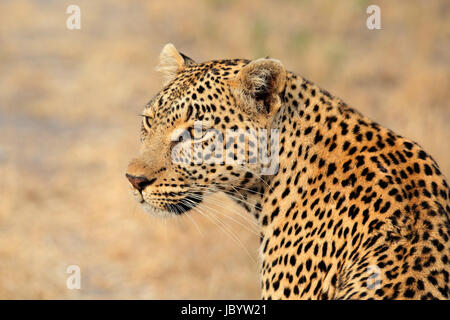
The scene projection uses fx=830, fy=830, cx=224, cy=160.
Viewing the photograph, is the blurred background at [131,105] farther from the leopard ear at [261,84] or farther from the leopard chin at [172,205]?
the leopard ear at [261,84]

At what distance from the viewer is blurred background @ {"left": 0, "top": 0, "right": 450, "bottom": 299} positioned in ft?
32.8

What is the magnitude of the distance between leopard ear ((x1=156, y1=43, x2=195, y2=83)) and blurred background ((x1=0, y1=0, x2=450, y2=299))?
152 cm

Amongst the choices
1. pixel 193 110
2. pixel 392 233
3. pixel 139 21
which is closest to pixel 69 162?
pixel 139 21

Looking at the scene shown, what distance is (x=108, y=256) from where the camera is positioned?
1050 centimetres

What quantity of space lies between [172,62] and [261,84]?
1200 millimetres

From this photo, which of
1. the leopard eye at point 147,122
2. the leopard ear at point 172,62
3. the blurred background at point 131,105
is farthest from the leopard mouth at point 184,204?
the blurred background at point 131,105

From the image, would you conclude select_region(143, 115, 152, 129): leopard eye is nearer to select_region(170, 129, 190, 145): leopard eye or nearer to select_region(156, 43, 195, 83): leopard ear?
select_region(170, 129, 190, 145): leopard eye

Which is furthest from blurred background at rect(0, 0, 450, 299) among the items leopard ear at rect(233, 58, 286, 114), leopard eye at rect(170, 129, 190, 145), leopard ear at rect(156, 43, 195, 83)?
Result: leopard ear at rect(233, 58, 286, 114)

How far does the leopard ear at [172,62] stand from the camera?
650cm

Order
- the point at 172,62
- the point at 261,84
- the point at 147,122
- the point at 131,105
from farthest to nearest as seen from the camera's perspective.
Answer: the point at 131,105 → the point at 172,62 → the point at 147,122 → the point at 261,84

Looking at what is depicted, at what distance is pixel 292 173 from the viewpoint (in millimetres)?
5637

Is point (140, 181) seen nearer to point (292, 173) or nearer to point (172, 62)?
point (292, 173)

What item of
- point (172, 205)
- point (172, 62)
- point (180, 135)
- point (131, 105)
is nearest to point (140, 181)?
point (172, 205)

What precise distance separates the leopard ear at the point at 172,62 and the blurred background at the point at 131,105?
1.52 metres
